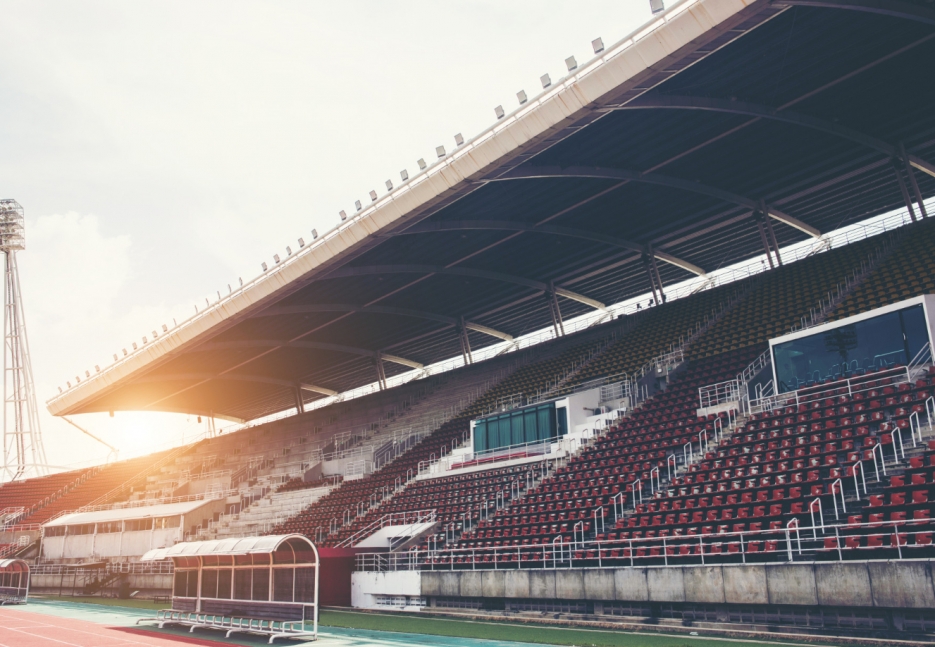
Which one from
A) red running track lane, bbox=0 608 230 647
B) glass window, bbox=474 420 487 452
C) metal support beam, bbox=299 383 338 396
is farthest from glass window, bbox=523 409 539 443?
metal support beam, bbox=299 383 338 396

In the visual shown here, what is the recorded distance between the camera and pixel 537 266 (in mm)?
42156

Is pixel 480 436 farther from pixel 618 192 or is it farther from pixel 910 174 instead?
pixel 910 174

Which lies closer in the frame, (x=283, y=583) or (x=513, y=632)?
(x=513, y=632)

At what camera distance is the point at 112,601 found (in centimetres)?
3600

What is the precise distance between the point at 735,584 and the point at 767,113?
1723cm

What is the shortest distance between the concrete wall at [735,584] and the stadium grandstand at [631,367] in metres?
0.05

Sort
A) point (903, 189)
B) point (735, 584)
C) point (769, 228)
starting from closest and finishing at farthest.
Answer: point (735, 584), point (903, 189), point (769, 228)

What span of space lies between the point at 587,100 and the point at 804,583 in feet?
46.5

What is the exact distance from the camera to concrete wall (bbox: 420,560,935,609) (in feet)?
45.5

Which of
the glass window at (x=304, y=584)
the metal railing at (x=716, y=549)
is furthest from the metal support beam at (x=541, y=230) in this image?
the glass window at (x=304, y=584)

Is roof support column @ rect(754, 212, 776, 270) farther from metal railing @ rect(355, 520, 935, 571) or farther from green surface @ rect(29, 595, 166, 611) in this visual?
green surface @ rect(29, 595, 166, 611)

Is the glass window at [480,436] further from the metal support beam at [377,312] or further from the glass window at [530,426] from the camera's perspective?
the metal support beam at [377,312]

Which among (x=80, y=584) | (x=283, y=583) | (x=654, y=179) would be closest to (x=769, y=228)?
(x=654, y=179)

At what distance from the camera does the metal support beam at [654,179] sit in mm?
27953
